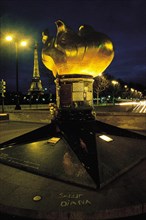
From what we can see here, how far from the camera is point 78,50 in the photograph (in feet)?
23.7

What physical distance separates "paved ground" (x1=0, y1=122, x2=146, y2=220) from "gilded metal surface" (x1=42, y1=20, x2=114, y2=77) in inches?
159

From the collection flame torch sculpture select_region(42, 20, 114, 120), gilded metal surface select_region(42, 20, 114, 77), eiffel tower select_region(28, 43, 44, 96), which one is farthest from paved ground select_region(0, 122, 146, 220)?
eiffel tower select_region(28, 43, 44, 96)

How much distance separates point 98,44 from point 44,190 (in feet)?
16.9

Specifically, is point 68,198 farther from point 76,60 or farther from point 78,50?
point 78,50

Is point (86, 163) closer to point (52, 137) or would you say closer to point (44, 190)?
point (44, 190)

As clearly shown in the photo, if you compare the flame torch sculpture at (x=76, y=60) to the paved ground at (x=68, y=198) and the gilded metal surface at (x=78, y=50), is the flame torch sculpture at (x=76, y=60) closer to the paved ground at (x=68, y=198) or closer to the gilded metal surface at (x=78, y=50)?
the gilded metal surface at (x=78, y=50)

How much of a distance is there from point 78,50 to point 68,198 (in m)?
4.98

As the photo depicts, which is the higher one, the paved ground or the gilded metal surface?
the gilded metal surface

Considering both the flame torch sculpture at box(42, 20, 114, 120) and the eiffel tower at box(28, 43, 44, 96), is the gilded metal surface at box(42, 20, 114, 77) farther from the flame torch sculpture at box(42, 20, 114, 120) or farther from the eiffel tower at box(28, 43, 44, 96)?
the eiffel tower at box(28, 43, 44, 96)

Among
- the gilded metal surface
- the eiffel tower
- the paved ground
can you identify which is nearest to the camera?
the paved ground

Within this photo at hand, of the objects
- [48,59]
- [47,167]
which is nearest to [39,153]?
[47,167]

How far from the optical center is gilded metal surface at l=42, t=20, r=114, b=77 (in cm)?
724

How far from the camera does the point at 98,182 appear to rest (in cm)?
464

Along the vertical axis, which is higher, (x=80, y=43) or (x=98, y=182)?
(x=80, y=43)
